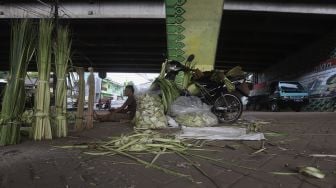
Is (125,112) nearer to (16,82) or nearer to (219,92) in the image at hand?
(219,92)

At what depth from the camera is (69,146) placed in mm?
4891

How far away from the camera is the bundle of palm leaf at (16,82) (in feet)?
16.9

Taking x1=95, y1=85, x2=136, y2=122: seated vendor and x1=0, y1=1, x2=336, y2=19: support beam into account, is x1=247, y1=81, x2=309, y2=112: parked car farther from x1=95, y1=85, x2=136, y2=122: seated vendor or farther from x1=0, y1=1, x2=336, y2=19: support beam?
x1=95, y1=85, x2=136, y2=122: seated vendor

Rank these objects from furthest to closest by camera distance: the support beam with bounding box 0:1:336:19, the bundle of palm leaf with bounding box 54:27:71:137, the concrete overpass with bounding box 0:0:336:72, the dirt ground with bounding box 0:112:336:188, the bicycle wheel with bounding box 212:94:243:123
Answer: the concrete overpass with bounding box 0:0:336:72 < the support beam with bounding box 0:1:336:19 < the bicycle wheel with bounding box 212:94:243:123 < the bundle of palm leaf with bounding box 54:27:71:137 < the dirt ground with bounding box 0:112:336:188

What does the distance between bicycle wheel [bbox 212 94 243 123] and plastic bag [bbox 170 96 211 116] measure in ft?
1.98

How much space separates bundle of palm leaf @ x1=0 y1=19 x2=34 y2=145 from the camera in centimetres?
514

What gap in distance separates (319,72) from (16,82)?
2390 cm

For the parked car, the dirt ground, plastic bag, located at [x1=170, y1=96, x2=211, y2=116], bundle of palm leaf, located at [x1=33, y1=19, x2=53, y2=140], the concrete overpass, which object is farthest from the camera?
the parked car

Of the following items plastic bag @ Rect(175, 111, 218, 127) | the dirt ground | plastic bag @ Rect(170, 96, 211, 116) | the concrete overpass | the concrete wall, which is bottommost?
the dirt ground

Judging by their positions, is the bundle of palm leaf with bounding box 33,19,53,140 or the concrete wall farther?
the concrete wall

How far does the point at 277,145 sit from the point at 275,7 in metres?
17.0

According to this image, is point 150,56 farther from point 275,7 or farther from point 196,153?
point 196,153

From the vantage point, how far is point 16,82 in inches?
209

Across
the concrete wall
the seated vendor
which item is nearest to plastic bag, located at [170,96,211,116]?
the seated vendor
